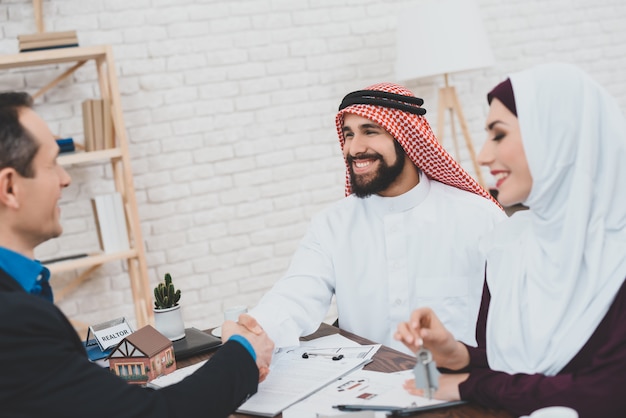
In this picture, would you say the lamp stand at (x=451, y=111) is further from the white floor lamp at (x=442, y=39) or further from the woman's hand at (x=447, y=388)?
the woman's hand at (x=447, y=388)

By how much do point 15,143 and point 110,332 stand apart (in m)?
0.82

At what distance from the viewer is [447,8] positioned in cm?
370

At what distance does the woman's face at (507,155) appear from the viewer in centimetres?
144

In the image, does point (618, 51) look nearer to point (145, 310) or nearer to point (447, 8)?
point (447, 8)

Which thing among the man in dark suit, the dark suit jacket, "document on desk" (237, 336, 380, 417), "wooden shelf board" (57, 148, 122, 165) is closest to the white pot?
"document on desk" (237, 336, 380, 417)

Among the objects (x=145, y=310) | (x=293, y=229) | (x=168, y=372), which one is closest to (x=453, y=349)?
(x=168, y=372)

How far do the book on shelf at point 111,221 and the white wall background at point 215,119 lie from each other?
289 millimetres

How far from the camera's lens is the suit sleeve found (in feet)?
3.94

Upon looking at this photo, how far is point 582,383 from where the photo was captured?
1266 millimetres

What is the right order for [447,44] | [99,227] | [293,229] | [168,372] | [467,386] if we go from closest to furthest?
[467,386], [168,372], [99,227], [447,44], [293,229]

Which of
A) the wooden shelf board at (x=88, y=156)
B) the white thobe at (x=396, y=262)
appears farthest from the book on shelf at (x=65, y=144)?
the white thobe at (x=396, y=262)

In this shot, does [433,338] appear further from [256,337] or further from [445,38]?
[445,38]

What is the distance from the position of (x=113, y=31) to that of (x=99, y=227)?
41.9 inches

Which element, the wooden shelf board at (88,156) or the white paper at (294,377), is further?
the wooden shelf board at (88,156)
